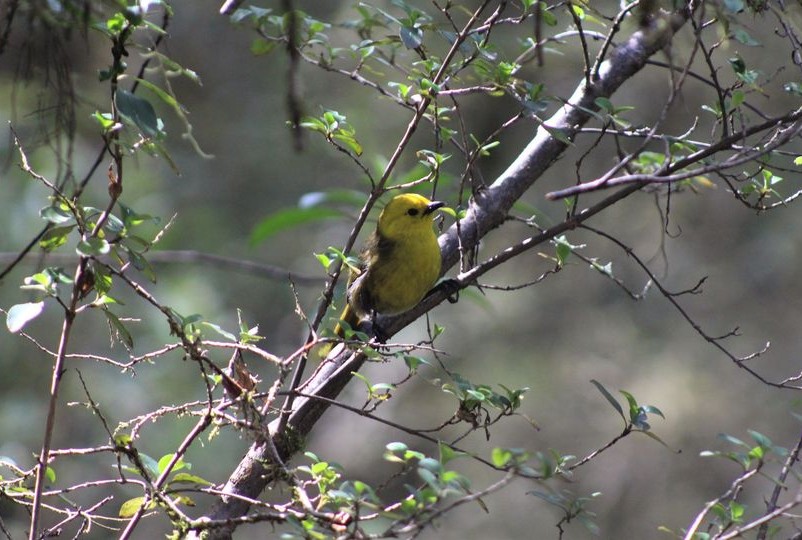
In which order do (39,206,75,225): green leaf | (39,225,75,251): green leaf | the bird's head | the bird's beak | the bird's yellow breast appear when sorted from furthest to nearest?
the bird's head → the bird's yellow breast → the bird's beak → (39,225,75,251): green leaf → (39,206,75,225): green leaf

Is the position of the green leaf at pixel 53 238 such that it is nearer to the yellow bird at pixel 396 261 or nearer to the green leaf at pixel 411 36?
the green leaf at pixel 411 36

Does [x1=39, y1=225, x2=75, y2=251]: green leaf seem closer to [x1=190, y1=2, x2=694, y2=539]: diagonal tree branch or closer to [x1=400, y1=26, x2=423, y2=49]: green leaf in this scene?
[x1=190, y1=2, x2=694, y2=539]: diagonal tree branch

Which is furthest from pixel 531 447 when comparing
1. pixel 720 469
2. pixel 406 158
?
pixel 406 158

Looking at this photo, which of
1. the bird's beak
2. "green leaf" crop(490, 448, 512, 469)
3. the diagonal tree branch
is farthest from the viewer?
the bird's beak

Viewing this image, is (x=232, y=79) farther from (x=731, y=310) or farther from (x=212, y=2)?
(x=731, y=310)

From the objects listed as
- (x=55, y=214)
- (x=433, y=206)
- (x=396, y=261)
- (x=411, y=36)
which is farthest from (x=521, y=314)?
(x=55, y=214)

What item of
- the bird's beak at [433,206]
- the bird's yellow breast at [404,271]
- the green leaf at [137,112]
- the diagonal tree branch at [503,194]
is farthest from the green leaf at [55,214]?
the bird's yellow breast at [404,271]

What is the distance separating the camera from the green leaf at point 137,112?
1769mm

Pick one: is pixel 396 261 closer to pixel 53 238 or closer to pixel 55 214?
pixel 53 238

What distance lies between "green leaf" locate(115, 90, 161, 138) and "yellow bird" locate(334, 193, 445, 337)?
2099 mm

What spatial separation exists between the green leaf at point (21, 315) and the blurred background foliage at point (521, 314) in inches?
192

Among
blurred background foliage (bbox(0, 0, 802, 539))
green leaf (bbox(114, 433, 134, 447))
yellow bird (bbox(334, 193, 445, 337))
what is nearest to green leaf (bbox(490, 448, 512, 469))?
green leaf (bbox(114, 433, 134, 447))

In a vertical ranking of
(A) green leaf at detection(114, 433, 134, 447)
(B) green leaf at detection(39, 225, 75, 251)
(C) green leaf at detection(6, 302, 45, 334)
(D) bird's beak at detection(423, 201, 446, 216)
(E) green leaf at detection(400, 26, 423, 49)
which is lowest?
(A) green leaf at detection(114, 433, 134, 447)

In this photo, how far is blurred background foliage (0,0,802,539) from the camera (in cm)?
717
